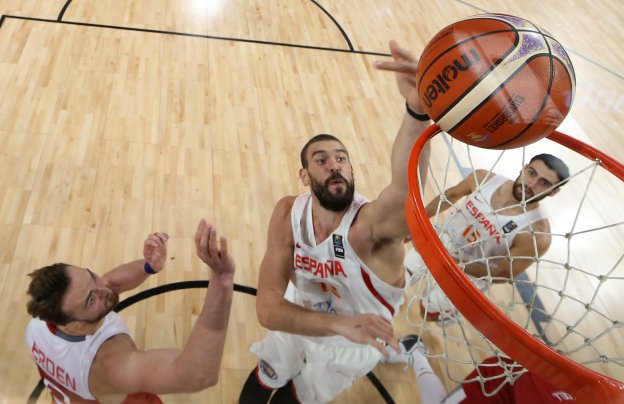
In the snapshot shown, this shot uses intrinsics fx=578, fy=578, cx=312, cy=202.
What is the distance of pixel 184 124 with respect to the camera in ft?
16.5

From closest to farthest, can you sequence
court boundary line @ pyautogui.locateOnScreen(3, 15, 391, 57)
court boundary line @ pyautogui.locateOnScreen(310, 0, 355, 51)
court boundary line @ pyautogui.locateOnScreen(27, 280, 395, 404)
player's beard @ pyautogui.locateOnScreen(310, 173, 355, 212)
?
player's beard @ pyautogui.locateOnScreen(310, 173, 355, 212), court boundary line @ pyautogui.locateOnScreen(27, 280, 395, 404), court boundary line @ pyautogui.locateOnScreen(3, 15, 391, 57), court boundary line @ pyautogui.locateOnScreen(310, 0, 355, 51)

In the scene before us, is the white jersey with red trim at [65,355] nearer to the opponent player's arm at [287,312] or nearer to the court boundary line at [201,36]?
the opponent player's arm at [287,312]

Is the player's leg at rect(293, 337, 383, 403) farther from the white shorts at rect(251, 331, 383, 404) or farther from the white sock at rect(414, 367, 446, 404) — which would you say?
the white sock at rect(414, 367, 446, 404)

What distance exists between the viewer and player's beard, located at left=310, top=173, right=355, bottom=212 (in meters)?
2.79

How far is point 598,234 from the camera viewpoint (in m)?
4.69

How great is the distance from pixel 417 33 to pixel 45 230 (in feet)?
16.2

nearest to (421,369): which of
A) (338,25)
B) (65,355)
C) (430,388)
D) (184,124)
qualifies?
(430,388)

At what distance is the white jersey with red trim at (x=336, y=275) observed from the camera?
9.00 feet

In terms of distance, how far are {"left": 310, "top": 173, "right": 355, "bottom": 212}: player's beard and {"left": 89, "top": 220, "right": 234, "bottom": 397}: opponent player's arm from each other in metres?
0.80

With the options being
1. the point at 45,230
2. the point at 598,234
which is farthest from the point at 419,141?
the point at 598,234

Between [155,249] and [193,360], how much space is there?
91 cm

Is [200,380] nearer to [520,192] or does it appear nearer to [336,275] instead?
[336,275]

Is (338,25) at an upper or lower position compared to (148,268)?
upper

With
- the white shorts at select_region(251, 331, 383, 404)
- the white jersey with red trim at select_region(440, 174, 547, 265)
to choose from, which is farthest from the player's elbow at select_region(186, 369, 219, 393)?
the white jersey with red trim at select_region(440, 174, 547, 265)
